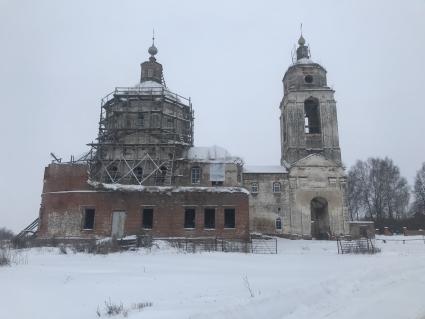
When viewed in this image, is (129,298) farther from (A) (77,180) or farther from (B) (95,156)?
(B) (95,156)

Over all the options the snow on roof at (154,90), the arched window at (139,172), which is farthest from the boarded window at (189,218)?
the snow on roof at (154,90)

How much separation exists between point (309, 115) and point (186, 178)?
557 inches

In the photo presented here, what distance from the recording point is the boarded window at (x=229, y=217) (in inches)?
1059

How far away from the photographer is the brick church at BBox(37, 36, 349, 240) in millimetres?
26516

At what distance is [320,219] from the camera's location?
112ft

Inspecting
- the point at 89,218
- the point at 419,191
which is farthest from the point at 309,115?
the point at 419,191

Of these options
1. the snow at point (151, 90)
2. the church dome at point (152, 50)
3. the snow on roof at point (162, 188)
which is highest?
the church dome at point (152, 50)

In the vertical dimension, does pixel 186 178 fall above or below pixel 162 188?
above

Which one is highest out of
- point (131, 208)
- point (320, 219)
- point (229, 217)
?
point (131, 208)

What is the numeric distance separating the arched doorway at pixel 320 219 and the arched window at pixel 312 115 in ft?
20.4

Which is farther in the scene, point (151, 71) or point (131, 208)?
point (151, 71)

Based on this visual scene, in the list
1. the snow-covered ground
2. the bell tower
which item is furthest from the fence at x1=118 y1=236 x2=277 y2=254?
the bell tower

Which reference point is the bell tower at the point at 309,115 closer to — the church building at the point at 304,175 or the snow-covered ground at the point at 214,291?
the church building at the point at 304,175

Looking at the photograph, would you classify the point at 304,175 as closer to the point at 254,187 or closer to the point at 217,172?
the point at 254,187
